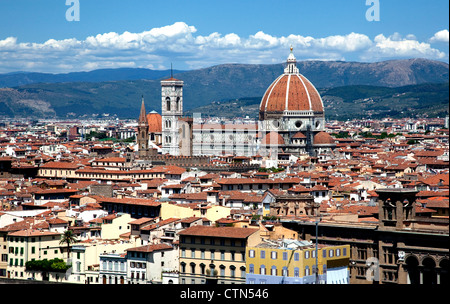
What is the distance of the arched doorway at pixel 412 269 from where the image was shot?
3634cm

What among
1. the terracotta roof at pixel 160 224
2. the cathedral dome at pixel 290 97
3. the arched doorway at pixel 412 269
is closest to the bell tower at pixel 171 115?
the cathedral dome at pixel 290 97

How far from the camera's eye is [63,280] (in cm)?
4138

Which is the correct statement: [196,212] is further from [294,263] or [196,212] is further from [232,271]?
[294,263]

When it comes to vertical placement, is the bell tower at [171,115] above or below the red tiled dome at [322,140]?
above

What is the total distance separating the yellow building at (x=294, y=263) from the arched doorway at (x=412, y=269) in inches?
87.2

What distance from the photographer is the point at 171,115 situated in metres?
110

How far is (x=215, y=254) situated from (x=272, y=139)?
242ft

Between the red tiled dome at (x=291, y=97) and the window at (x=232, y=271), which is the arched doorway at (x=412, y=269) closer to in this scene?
the window at (x=232, y=271)

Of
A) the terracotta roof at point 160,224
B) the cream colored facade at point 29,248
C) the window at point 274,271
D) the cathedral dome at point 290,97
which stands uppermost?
the cathedral dome at point 290,97

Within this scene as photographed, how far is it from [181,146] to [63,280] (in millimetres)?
66872

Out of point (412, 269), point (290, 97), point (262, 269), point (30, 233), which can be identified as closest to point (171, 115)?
point (290, 97)
